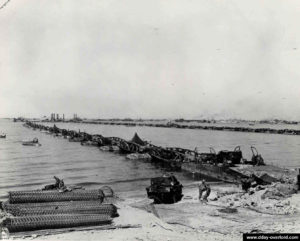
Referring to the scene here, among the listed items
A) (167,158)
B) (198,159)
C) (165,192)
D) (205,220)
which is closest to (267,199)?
(205,220)

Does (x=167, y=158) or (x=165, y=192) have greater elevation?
(x=165, y=192)

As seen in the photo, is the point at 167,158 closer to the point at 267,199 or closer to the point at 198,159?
the point at 198,159

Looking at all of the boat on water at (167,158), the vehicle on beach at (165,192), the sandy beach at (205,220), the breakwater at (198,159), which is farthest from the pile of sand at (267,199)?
the boat on water at (167,158)

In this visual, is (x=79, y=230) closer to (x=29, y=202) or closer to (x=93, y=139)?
(x=29, y=202)

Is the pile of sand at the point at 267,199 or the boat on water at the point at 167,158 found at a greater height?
the pile of sand at the point at 267,199

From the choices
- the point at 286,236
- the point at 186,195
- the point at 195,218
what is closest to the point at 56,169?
the point at 186,195

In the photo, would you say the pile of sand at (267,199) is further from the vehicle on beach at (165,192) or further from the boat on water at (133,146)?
the boat on water at (133,146)

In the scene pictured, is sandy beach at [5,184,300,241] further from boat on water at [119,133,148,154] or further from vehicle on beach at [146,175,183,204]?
boat on water at [119,133,148,154]

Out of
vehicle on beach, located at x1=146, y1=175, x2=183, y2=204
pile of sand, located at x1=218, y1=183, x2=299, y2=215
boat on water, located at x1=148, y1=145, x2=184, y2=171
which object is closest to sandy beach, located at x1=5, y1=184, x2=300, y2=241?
pile of sand, located at x1=218, y1=183, x2=299, y2=215

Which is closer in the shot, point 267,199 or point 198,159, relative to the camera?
point 267,199

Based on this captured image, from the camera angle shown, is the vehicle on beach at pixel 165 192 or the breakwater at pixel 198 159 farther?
the breakwater at pixel 198 159

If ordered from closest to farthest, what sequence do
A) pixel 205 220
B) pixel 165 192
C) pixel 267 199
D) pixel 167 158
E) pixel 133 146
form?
pixel 205 220
pixel 267 199
pixel 165 192
pixel 167 158
pixel 133 146
